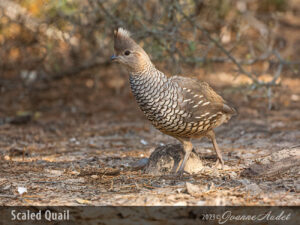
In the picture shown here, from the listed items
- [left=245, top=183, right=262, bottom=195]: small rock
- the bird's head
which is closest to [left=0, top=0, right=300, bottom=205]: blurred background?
[left=245, top=183, right=262, bottom=195]: small rock

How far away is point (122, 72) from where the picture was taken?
1104cm

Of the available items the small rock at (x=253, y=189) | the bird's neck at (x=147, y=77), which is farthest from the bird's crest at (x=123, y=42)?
the small rock at (x=253, y=189)

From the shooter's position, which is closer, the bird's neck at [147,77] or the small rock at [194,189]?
the small rock at [194,189]

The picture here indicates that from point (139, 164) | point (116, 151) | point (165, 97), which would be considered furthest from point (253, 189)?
point (116, 151)

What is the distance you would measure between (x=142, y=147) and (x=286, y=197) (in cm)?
309

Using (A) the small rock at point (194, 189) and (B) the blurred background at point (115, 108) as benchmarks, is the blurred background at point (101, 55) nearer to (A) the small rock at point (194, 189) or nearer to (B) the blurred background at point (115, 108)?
(B) the blurred background at point (115, 108)

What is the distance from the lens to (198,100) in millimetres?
5387

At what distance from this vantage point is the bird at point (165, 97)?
16.8 feet

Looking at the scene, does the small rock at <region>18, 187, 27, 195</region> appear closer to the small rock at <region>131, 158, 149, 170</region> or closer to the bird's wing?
the small rock at <region>131, 158, 149, 170</region>

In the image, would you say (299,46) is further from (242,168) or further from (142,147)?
(242,168)

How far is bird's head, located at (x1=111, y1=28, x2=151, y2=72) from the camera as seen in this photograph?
520 centimetres
